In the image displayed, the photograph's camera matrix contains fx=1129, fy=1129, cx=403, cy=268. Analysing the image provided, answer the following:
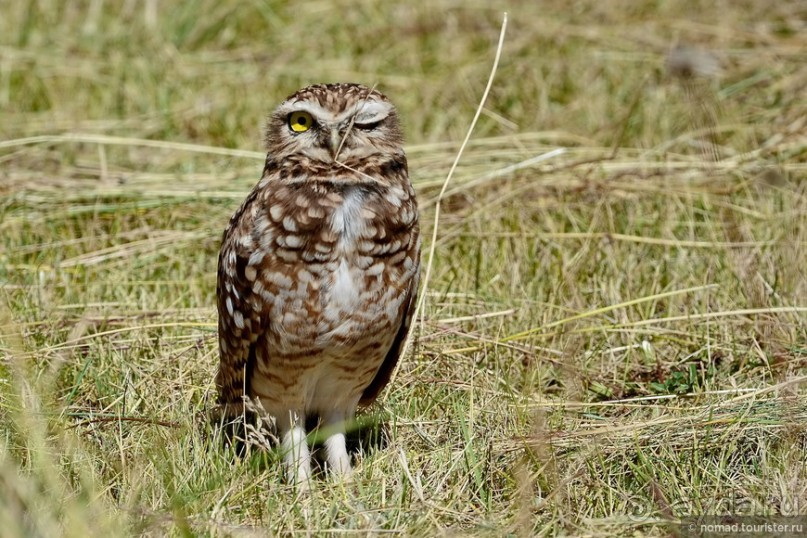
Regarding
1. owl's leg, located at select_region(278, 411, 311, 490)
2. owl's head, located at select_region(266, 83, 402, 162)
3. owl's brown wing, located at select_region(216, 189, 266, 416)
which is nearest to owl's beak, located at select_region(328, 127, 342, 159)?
owl's head, located at select_region(266, 83, 402, 162)

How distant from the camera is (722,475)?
3139mm

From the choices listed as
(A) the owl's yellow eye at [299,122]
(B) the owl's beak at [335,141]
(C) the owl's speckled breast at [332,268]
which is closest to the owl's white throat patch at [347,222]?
(C) the owl's speckled breast at [332,268]

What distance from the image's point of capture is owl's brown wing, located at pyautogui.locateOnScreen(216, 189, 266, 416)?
3.29 meters

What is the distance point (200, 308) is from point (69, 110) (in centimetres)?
238

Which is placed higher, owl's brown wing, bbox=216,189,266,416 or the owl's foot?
owl's brown wing, bbox=216,189,266,416

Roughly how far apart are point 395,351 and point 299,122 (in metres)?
0.79

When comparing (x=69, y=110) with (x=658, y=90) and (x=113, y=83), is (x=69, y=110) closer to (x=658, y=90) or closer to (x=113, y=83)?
(x=113, y=83)

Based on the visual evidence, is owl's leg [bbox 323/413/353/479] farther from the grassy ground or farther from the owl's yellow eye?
the owl's yellow eye

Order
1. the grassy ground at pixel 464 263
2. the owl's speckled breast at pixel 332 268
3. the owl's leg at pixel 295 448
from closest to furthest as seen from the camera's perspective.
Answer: the grassy ground at pixel 464 263 → the owl's speckled breast at pixel 332 268 → the owl's leg at pixel 295 448

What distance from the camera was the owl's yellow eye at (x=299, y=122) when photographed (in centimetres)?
329

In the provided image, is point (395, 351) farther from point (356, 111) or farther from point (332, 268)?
point (356, 111)

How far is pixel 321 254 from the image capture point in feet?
10.5

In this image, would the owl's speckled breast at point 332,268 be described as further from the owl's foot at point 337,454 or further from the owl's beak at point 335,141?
the owl's foot at point 337,454

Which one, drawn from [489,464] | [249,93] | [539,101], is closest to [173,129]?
[249,93]
